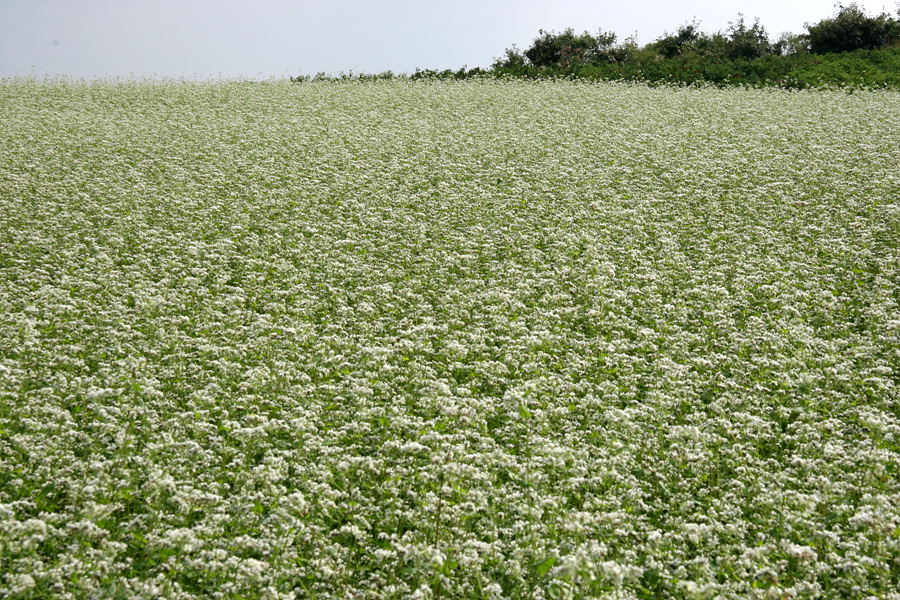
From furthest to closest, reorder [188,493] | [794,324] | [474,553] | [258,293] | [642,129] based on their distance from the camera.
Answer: [642,129] < [258,293] < [794,324] < [188,493] < [474,553]

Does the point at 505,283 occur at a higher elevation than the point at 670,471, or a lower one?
higher

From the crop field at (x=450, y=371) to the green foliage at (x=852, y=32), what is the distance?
1016 inches

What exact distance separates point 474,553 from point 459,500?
3.26ft

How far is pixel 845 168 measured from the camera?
1686 centimetres

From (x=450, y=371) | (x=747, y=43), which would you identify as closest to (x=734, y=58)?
(x=747, y=43)

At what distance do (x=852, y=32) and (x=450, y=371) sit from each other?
41.8 metres

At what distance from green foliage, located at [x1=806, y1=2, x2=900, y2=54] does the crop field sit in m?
25.8

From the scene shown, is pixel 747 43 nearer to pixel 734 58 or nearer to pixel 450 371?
pixel 734 58

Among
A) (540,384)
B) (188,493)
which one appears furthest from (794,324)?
(188,493)

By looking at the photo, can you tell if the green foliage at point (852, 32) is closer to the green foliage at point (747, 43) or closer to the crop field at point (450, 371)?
the green foliage at point (747, 43)

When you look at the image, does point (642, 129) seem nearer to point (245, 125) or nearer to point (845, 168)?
point (845, 168)

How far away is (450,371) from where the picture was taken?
356 inches

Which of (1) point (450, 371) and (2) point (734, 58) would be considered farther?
(2) point (734, 58)

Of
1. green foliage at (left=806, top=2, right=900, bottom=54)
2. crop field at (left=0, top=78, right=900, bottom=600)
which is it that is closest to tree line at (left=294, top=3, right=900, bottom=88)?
green foliage at (left=806, top=2, right=900, bottom=54)
